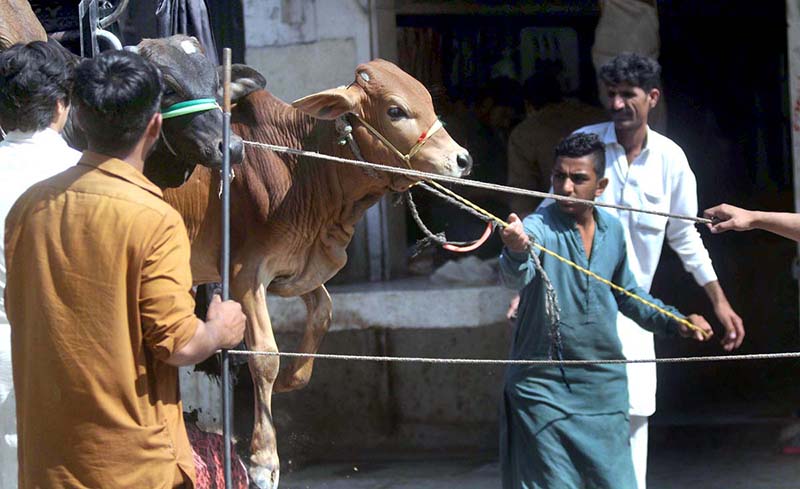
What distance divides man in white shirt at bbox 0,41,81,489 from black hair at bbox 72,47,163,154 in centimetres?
60

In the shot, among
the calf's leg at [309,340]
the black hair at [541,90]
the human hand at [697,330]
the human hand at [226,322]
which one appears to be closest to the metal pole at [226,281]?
the human hand at [226,322]

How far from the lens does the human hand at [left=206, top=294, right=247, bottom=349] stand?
2.89 m

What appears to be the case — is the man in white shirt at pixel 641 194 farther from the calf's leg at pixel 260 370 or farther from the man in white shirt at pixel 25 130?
the man in white shirt at pixel 25 130

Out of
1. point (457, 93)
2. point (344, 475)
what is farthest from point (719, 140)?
point (344, 475)

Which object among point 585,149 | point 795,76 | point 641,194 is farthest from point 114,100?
point 795,76

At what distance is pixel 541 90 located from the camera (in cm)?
770

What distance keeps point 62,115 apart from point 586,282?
196 cm

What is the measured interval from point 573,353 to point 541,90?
3.36 m

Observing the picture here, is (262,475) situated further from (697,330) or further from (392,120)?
(697,330)

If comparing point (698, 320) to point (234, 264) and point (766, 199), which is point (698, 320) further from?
point (766, 199)

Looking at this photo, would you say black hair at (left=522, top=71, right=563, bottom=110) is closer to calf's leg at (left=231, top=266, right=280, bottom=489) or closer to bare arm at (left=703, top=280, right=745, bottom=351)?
bare arm at (left=703, top=280, right=745, bottom=351)

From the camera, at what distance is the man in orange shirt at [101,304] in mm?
2723

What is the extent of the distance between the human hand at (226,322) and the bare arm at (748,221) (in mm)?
1658

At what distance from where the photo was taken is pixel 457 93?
25.5 feet
